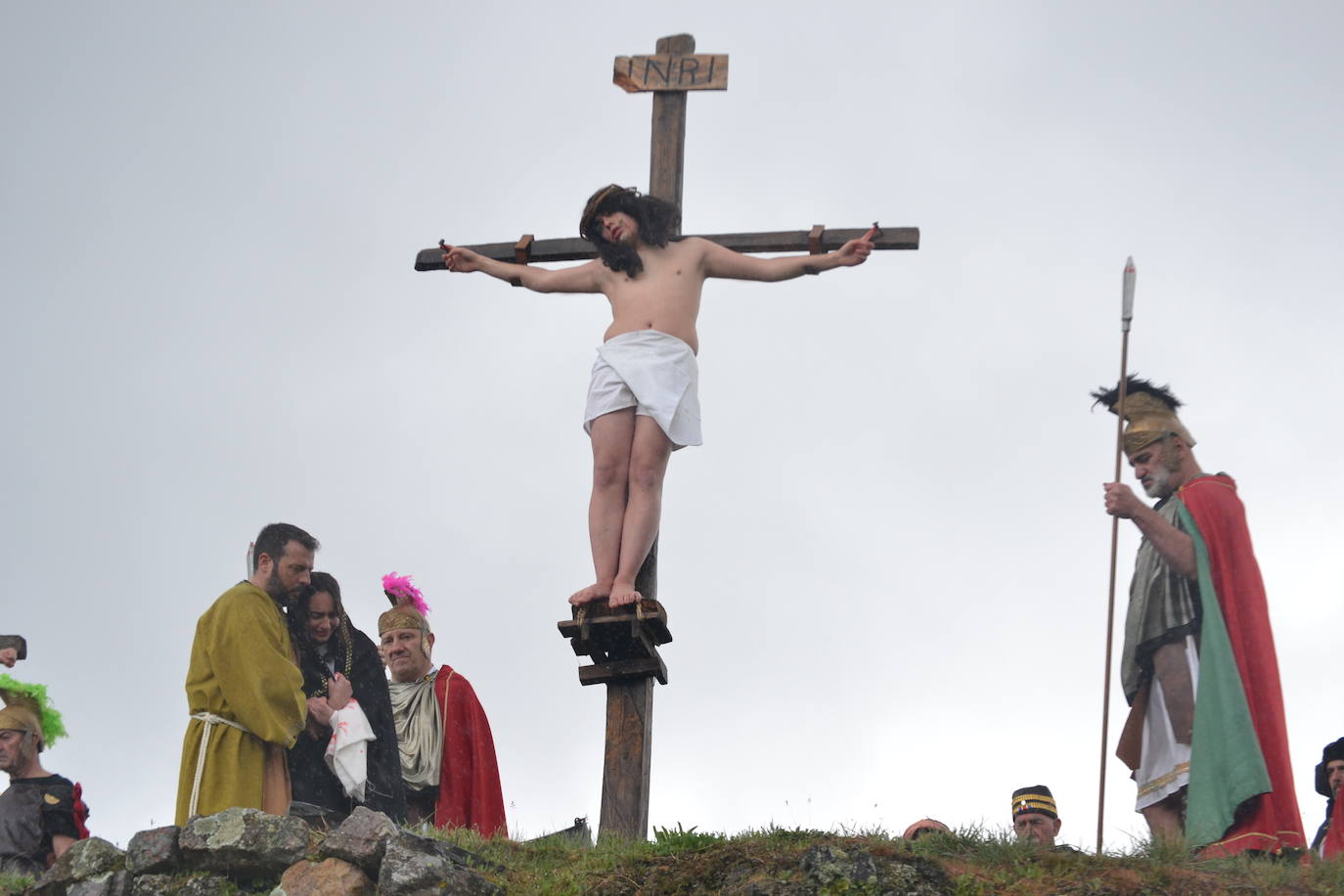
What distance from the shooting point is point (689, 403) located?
11289 millimetres

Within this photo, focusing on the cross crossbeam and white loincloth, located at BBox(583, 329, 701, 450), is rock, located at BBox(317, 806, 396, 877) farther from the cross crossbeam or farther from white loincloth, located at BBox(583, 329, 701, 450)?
the cross crossbeam

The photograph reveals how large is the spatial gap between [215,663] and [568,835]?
2.18 metres

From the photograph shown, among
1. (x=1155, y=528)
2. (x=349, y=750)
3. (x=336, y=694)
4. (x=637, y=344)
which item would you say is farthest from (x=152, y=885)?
(x=1155, y=528)

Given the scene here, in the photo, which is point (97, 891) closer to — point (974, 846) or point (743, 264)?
point (974, 846)

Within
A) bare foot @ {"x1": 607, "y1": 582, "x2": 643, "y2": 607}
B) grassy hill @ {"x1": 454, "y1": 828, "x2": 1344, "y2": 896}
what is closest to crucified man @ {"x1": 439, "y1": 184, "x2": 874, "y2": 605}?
bare foot @ {"x1": 607, "y1": 582, "x2": 643, "y2": 607}

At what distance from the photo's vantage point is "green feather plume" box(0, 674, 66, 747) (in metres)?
11.6

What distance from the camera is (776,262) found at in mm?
11695

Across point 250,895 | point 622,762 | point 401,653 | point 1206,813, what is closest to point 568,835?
point 622,762

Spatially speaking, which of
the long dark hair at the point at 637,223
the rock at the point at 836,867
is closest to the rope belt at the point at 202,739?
the long dark hair at the point at 637,223

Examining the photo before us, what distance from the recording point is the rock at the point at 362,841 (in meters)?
8.94

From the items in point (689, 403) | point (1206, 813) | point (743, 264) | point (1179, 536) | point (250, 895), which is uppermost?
point (743, 264)

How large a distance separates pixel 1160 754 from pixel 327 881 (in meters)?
4.52

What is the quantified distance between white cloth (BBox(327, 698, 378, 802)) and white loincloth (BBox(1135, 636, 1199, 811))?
4.25 m

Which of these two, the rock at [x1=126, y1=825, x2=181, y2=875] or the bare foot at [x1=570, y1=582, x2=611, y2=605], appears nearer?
the rock at [x1=126, y1=825, x2=181, y2=875]
